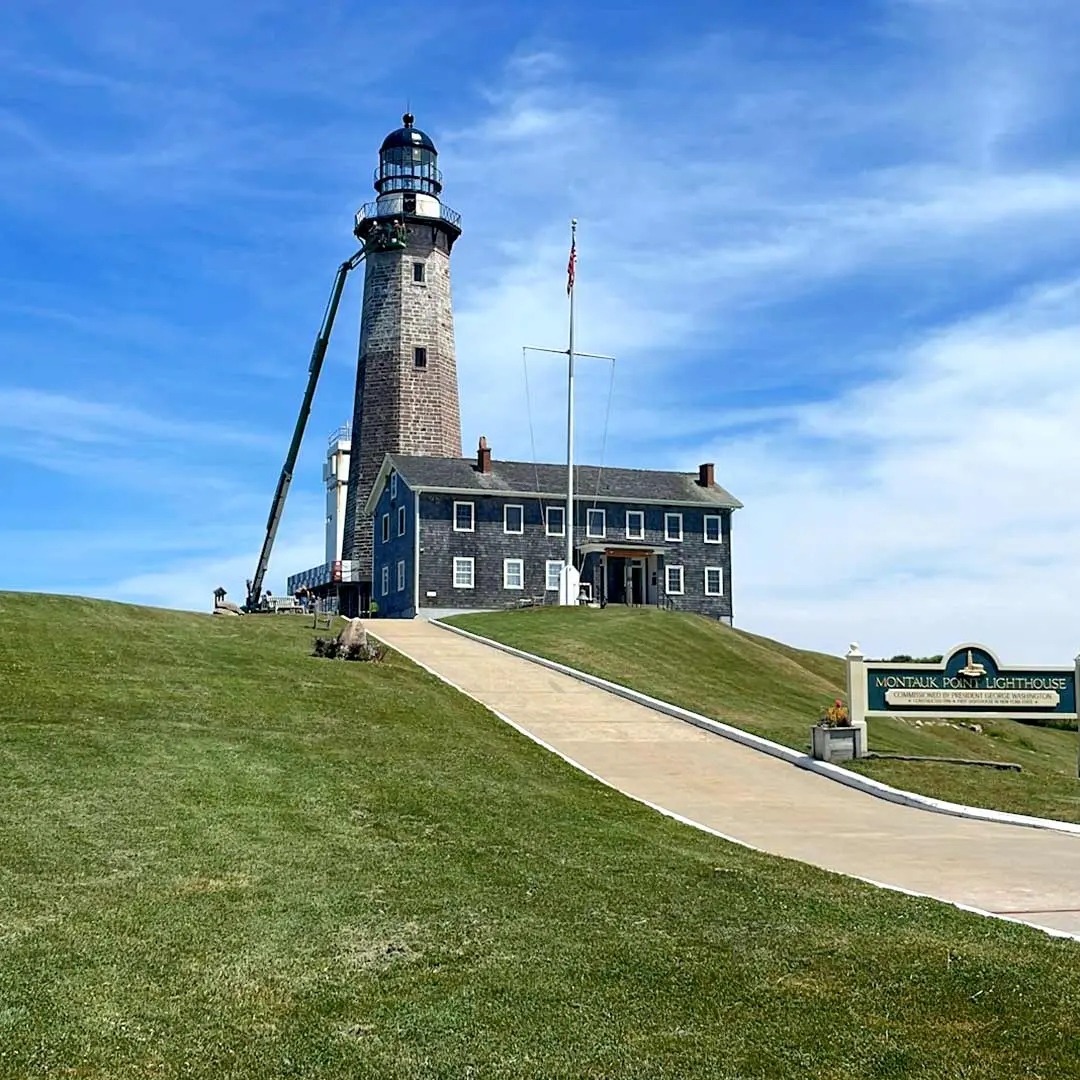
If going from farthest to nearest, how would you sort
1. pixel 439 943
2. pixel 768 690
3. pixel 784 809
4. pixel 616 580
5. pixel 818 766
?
pixel 616 580 < pixel 768 690 < pixel 818 766 < pixel 784 809 < pixel 439 943

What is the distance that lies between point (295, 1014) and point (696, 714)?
17016 mm

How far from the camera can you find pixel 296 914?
8.16 meters

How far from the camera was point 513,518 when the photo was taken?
51.9m

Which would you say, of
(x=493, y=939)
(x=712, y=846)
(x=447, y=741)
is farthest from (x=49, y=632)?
(x=493, y=939)

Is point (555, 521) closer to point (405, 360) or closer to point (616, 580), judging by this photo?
point (616, 580)

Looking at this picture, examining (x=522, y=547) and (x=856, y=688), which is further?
(x=522, y=547)

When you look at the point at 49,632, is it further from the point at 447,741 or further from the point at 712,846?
the point at 712,846

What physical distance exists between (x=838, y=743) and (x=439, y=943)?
12.6 metres

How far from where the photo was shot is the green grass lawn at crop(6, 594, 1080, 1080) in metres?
5.61

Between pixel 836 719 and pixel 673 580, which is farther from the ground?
pixel 673 580

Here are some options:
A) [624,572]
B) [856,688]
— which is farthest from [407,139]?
[856,688]

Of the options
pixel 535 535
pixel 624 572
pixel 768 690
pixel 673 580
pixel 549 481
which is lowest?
pixel 768 690

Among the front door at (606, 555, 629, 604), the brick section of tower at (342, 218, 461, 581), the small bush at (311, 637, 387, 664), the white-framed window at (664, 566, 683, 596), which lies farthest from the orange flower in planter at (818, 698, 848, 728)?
the brick section of tower at (342, 218, 461, 581)

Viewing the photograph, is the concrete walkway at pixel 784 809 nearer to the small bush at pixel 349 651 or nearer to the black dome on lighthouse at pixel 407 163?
the small bush at pixel 349 651
